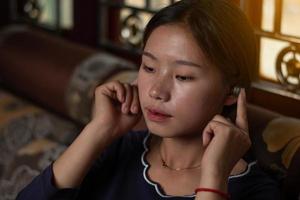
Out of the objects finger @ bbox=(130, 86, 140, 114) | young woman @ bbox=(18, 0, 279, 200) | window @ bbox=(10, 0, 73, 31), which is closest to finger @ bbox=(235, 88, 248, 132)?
young woman @ bbox=(18, 0, 279, 200)

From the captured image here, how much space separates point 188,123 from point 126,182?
8.3 inches

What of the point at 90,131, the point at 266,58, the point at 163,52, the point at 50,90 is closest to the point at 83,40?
the point at 50,90

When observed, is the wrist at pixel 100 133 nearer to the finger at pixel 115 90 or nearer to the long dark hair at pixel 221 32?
the finger at pixel 115 90

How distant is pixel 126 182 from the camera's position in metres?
1.27

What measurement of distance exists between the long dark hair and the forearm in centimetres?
29

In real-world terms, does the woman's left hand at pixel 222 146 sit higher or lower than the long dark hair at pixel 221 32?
lower

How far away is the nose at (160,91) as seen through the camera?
1.13 meters

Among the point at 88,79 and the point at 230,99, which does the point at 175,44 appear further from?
the point at 88,79

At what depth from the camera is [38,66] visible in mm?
2178

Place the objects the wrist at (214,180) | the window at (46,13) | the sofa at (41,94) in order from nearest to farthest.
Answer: the wrist at (214,180)
the sofa at (41,94)
the window at (46,13)

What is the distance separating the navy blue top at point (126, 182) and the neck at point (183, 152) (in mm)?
58

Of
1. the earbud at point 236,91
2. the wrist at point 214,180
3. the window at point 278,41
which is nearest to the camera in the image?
the wrist at point 214,180

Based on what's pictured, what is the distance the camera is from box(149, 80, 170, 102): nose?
1126 millimetres

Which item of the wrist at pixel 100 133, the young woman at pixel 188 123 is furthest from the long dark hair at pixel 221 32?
Result: the wrist at pixel 100 133
